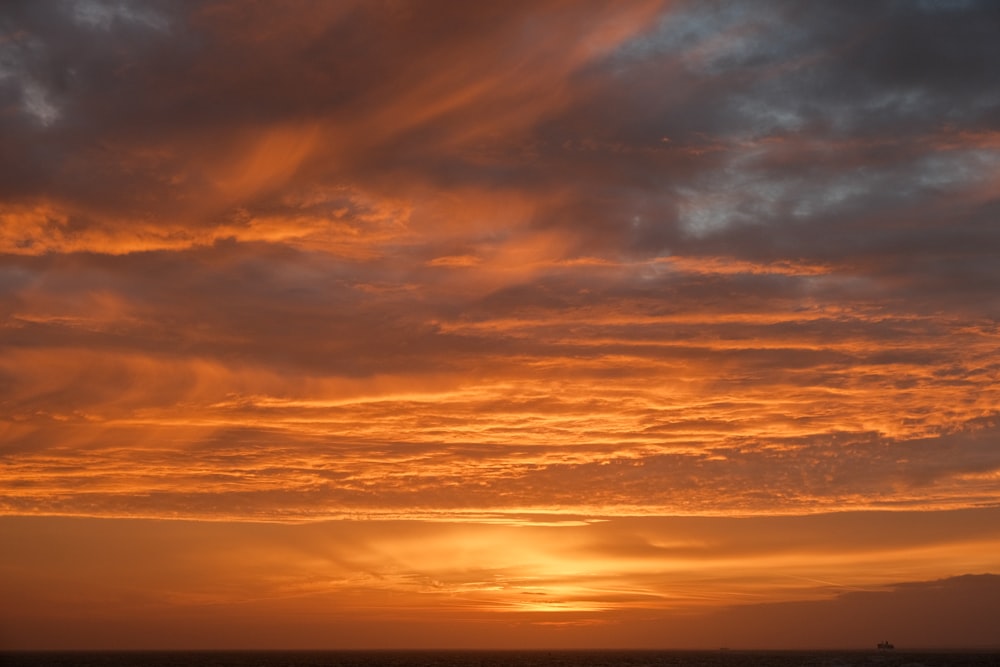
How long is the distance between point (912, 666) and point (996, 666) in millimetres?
17805

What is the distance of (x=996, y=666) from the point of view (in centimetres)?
19988

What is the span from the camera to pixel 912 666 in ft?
642
